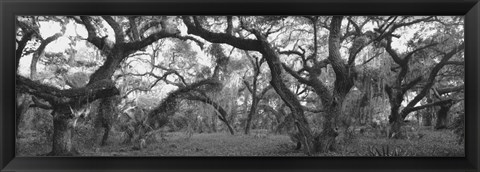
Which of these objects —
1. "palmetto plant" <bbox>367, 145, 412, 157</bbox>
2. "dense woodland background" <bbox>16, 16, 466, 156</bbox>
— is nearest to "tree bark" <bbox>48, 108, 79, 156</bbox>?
"dense woodland background" <bbox>16, 16, 466, 156</bbox>

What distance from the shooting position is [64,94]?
2.87m

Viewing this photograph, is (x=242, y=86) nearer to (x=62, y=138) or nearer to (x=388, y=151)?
(x=388, y=151)

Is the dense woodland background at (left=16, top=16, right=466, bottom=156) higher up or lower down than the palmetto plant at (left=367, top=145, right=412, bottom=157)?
higher up

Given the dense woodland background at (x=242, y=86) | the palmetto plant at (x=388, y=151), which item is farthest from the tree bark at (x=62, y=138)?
the palmetto plant at (x=388, y=151)

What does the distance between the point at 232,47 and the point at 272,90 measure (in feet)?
1.48

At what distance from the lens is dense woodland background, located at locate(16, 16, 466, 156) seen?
278 centimetres

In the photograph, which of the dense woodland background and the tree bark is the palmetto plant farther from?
the tree bark

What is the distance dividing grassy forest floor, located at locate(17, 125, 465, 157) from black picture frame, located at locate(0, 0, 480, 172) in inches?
2.9

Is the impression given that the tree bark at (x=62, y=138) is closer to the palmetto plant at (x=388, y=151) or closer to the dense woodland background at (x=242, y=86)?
the dense woodland background at (x=242, y=86)

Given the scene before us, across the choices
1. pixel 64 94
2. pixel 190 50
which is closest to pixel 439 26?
pixel 190 50
